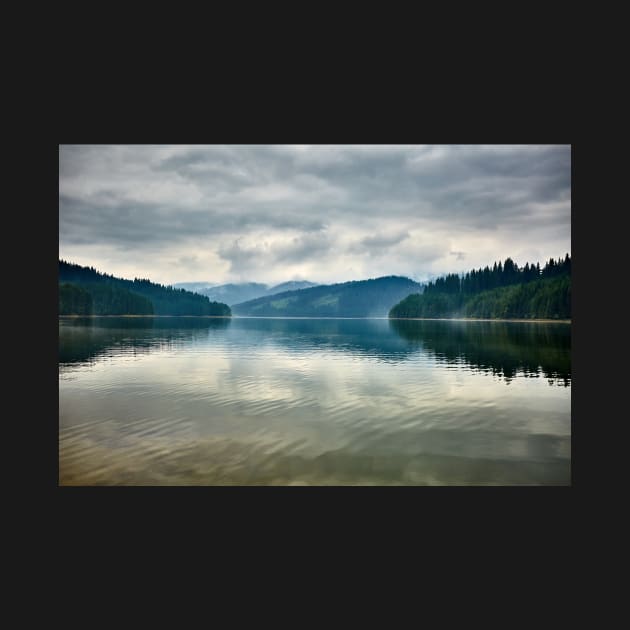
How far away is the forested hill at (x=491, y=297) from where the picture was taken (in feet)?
237

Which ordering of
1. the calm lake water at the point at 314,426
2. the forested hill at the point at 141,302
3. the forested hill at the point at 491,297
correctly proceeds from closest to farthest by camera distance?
the calm lake water at the point at 314,426
the forested hill at the point at 141,302
the forested hill at the point at 491,297

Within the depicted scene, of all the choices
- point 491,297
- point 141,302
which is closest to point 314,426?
point 141,302

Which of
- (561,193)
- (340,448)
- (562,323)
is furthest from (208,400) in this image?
(562,323)

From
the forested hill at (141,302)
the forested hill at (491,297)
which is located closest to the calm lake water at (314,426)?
the forested hill at (141,302)

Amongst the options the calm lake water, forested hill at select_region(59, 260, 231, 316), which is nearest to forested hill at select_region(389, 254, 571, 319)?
the calm lake water

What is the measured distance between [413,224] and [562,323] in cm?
6393

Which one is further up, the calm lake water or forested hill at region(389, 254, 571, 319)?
forested hill at region(389, 254, 571, 319)

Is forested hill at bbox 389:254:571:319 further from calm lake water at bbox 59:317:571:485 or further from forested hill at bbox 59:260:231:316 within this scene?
forested hill at bbox 59:260:231:316

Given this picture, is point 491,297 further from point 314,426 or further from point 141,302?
point 314,426

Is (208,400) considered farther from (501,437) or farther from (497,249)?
(497,249)

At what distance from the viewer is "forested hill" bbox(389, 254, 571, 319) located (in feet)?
237

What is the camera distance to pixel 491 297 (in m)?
104

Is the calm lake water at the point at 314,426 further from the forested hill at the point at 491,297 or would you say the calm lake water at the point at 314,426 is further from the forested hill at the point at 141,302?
the forested hill at the point at 491,297

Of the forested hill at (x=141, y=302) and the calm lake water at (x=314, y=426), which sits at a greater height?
the forested hill at (x=141, y=302)
